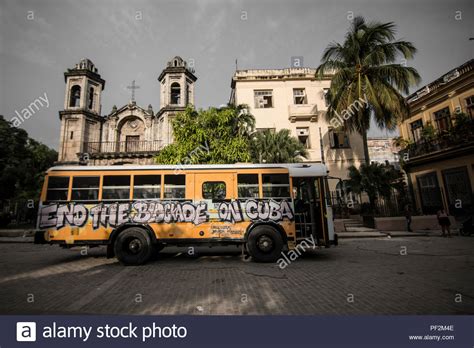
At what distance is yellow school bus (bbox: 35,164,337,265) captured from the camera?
289 inches

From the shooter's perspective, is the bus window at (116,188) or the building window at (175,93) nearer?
the bus window at (116,188)

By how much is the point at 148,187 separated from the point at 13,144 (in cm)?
2315

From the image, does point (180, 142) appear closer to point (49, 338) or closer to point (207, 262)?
point (207, 262)

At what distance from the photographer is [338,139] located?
23250 millimetres

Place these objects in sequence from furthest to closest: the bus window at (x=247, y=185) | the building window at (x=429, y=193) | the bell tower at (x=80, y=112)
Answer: the bell tower at (x=80, y=112)
the building window at (x=429, y=193)
the bus window at (x=247, y=185)

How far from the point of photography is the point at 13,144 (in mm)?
21469

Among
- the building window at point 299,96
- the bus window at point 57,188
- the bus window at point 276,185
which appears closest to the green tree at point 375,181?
the bus window at point 276,185

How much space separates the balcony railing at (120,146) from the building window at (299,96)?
1575 cm

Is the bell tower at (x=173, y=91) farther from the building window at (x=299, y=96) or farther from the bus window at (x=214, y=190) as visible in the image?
the bus window at (x=214, y=190)

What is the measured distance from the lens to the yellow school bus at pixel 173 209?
7348mm

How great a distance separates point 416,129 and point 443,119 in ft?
7.84

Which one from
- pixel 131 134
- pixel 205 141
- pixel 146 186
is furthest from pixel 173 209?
pixel 131 134

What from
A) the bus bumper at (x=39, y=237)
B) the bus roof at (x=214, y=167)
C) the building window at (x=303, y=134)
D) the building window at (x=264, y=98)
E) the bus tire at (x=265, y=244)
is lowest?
the bus tire at (x=265, y=244)

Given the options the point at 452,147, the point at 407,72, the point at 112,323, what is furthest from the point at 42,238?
the point at 452,147
